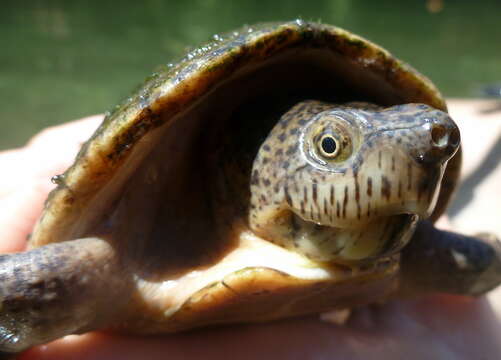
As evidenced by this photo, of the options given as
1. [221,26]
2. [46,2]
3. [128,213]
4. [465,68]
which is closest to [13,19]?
[46,2]

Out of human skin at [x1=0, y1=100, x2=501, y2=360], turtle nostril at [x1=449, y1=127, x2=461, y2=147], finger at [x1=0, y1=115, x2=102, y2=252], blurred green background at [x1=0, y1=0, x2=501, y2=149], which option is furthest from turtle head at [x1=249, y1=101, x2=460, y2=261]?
blurred green background at [x1=0, y1=0, x2=501, y2=149]

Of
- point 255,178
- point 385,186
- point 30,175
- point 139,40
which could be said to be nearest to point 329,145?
point 385,186

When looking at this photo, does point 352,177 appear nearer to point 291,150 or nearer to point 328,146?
point 328,146

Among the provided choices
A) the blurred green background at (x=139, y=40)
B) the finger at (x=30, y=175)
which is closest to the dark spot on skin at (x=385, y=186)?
the finger at (x=30, y=175)

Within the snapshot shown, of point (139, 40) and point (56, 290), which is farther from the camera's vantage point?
point (139, 40)

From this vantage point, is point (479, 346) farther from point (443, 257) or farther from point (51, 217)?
point (51, 217)

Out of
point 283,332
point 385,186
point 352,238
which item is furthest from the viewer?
point 283,332

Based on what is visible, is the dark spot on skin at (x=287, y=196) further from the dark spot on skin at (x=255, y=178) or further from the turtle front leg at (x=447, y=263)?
the turtle front leg at (x=447, y=263)
